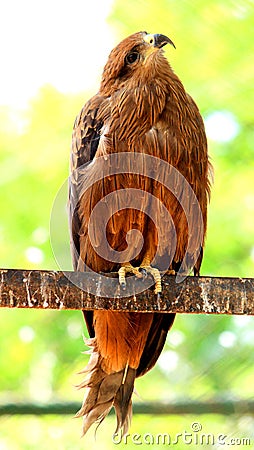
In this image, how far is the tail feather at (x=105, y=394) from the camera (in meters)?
3.50

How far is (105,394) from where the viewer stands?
355cm

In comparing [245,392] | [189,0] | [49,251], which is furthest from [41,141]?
[245,392]

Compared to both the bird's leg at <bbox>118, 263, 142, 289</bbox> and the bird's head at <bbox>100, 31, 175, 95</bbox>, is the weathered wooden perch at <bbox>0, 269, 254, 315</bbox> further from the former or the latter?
the bird's head at <bbox>100, 31, 175, 95</bbox>

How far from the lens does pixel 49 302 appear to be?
2.83 meters

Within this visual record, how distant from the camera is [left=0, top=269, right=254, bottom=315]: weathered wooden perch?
2.82 metres

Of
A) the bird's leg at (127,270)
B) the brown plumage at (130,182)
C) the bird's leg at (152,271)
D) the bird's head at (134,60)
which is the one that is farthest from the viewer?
the bird's head at (134,60)

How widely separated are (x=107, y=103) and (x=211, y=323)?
183cm

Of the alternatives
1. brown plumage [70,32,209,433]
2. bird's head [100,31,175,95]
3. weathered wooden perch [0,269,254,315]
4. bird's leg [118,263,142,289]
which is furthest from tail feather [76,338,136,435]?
bird's head [100,31,175,95]

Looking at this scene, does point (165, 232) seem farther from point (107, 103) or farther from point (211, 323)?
point (211, 323)

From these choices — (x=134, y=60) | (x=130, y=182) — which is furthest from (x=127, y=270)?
(x=134, y=60)

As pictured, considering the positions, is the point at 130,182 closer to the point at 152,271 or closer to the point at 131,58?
the point at 152,271

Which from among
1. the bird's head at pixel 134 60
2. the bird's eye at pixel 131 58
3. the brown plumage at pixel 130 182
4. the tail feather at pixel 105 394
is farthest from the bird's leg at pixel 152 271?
the bird's eye at pixel 131 58

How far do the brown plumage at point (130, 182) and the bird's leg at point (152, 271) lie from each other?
0.01 m

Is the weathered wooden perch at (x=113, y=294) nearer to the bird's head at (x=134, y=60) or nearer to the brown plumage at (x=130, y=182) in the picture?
the brown plumage at (x=130, y=182)
